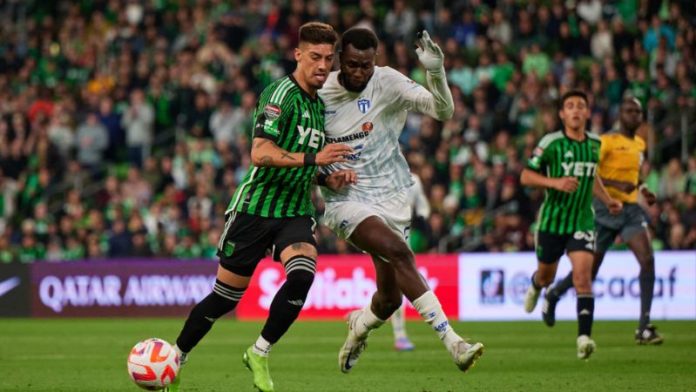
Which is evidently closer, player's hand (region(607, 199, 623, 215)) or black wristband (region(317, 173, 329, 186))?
black wristband (region(317, 173, 329, 186))

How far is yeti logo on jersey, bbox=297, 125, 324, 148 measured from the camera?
8.97 m

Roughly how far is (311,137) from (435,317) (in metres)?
1.52

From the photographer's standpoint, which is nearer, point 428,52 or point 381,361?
point 428,52

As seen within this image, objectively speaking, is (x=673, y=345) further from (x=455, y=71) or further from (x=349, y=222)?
(x=455, y=71)

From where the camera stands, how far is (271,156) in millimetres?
8609

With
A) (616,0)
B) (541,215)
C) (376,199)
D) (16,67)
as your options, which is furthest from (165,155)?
(376,199)

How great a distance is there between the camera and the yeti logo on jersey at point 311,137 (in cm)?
897

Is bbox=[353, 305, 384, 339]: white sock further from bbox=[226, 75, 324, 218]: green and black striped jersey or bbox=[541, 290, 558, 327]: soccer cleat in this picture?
bbox=[541, 290, 558, 327]: soccer cleat

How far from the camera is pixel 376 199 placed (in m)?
9.69

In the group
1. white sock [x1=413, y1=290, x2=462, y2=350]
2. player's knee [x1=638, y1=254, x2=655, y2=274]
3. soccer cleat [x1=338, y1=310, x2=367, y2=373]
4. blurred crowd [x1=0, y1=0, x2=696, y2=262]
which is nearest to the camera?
white sock [x1=413, y1=290, x2=462, y2=350]

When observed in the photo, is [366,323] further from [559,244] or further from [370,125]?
[559,244]

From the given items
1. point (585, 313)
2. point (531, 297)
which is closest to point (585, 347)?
point (585, 313)

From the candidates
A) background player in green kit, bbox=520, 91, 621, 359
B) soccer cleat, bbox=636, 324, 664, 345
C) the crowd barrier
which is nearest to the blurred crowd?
the crowd barrier

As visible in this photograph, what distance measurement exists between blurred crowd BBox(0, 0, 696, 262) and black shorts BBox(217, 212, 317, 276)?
11.3 metres
